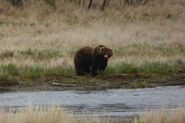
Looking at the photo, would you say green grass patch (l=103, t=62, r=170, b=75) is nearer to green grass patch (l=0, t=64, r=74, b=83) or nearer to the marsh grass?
the marsh grass

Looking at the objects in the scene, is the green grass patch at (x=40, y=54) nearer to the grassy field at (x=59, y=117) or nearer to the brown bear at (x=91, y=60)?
the brown bear at (x=91, y=60)

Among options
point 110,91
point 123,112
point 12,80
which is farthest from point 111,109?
point 12,80

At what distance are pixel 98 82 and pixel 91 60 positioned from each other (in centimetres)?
141

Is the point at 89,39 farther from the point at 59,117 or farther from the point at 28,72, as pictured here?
the point at 59,117

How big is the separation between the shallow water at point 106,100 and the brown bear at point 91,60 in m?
2.72

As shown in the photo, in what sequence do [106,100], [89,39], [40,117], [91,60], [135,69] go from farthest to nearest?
[89,39] < [135,69] < [91,60] < [106,100] < [40,117]

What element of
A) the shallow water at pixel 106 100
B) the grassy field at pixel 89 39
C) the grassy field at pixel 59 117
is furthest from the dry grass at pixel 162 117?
the grassy field at pixel 89 39

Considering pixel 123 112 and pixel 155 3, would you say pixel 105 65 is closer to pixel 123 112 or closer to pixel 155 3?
pixel 123 112

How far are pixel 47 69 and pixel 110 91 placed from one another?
13.1ft

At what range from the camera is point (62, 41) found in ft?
115

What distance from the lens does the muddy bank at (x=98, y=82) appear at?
75.6ft

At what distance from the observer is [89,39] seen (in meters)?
35.4

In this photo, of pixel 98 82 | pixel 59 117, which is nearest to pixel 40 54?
pixel 98 82

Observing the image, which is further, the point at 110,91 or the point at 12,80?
the point at 12,80
